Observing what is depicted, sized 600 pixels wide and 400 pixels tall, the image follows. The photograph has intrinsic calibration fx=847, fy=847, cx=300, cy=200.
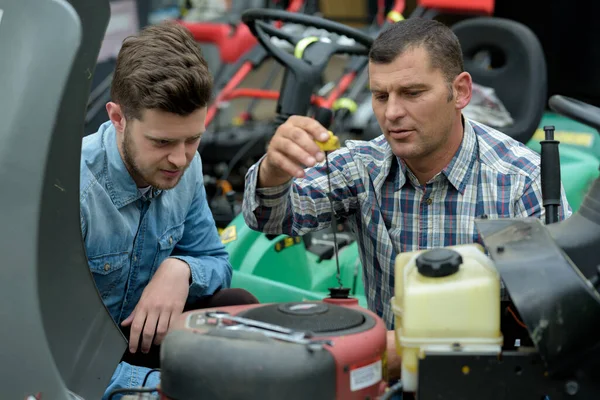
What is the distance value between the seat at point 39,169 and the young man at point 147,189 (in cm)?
41

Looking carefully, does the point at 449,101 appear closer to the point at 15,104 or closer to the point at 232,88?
the point at 15,104

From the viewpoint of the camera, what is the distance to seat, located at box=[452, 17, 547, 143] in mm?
2896

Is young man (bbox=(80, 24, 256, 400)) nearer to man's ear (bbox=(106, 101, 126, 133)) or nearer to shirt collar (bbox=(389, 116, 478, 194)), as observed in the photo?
man's ear (bbox=(106, 101, 126, 133))

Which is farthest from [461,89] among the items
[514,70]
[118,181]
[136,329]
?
[514,70]

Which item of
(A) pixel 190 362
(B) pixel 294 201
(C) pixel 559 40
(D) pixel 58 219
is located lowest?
(C) pixel 559 40

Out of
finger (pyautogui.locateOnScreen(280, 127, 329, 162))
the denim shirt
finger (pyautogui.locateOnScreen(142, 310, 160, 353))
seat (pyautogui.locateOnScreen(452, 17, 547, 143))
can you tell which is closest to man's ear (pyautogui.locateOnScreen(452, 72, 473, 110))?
the denim shirt

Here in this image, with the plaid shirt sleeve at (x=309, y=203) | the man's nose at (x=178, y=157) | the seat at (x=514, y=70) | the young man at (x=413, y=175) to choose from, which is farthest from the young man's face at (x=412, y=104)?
the seat at (x=514, y=70)

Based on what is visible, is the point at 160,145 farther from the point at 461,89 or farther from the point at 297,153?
the point at 461,89

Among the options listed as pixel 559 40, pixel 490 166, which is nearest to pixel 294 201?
pixel 490 166

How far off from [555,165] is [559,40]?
3.19 metres

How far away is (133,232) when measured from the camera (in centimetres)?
172

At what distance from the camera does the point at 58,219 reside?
3.68ft

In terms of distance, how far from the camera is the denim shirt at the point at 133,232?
162 cm

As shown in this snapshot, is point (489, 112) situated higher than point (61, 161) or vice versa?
point (61, 161)
